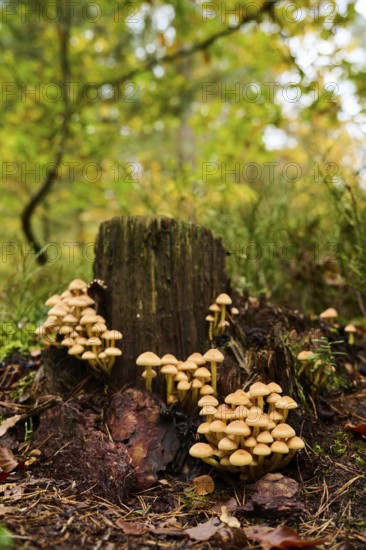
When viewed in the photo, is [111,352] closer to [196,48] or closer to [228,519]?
[228,519]

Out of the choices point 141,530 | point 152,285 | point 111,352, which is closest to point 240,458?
point 141,530

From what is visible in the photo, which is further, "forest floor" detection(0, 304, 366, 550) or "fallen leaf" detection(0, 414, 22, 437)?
"fallen leaf" detection(0, 414, 22, 437)

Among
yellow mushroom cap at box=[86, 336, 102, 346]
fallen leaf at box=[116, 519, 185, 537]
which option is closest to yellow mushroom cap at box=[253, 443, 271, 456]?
fallen leaf at box=[116, 519, 185, 537]

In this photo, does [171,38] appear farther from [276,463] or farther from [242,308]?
[276,463]

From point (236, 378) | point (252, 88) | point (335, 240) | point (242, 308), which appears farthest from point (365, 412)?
point (252, 88)

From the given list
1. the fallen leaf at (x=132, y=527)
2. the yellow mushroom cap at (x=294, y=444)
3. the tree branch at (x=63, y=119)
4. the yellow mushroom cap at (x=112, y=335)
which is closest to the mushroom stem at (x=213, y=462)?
the yellow mushroom cap at (x=294, y=444)

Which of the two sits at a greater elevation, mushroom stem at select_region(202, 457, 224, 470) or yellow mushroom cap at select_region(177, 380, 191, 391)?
yellow mushroom cap at select_region(177, 380, 191, 391)

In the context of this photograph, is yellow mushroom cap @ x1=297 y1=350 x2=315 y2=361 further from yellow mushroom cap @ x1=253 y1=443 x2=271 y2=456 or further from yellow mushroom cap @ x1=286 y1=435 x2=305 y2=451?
yellow mushroom cap @ x1=253 y1=443 x2=271 y2=456
